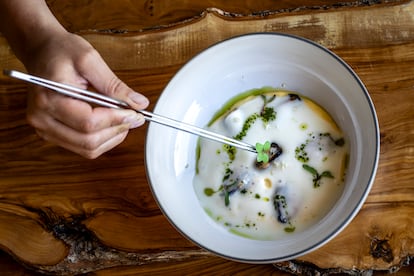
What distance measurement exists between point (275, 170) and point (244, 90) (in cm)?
20

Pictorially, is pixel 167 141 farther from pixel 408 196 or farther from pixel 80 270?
pixel 408 196

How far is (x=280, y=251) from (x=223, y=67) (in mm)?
384

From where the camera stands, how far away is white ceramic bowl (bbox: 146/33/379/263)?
100 cm

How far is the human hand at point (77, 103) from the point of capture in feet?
3.00

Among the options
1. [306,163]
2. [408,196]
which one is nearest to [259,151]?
[306,163]

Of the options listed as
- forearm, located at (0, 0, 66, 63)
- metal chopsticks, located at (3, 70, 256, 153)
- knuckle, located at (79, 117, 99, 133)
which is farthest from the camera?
forearm, located at (0, 0, 66, 63)

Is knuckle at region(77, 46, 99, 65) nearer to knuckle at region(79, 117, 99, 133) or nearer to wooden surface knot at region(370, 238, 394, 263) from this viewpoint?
knuckle at region(79, 117, 99, 133)

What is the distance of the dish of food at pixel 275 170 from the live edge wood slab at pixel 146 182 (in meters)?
0.09

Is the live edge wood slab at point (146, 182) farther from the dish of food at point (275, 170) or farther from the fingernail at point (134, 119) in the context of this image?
the fingernail at point (134, 119)

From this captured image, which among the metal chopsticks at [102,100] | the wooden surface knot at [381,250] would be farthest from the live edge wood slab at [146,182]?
the metal chopsticks at [102,100]

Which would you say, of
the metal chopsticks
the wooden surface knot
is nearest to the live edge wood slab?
the wooden surface knot

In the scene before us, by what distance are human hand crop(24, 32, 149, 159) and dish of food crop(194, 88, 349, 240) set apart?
0.23 m

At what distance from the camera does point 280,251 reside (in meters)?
0.99

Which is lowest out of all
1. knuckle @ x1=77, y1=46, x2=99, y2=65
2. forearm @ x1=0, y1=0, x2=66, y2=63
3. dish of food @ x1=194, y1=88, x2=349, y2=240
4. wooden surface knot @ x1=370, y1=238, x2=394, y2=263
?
wooden surface knot @ x1=370, y1=238, x2=394, y2=263
